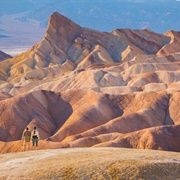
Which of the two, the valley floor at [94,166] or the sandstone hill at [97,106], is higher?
the sandstone hill at [97,106]

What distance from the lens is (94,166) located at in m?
28.7

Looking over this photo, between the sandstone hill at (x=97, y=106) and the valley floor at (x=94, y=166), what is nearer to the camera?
the valley floor at (x=94, y=166)

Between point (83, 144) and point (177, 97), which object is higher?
point (177, 97)

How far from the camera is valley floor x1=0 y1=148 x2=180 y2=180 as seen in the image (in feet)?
92.2

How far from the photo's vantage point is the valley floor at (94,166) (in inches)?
1106

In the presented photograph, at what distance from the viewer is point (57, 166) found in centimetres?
2903

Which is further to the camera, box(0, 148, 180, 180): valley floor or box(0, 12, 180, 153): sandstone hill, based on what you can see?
box(0, 12, 180, 153): sandstone hill

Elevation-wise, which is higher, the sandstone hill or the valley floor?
the sandstone hill

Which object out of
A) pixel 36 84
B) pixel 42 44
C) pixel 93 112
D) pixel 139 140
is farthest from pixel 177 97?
pixel 42 44

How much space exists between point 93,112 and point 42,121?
7996 mm

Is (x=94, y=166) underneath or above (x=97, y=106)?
underneath

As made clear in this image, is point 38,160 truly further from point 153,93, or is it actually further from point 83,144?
point 153,93

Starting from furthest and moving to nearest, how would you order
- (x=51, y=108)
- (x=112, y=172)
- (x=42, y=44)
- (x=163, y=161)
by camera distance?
(x=42, y=44) < (x=51, y=108) < (x=163, y=161) < (x=112, y=172)

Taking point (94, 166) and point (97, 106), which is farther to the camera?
point (97, 106)
